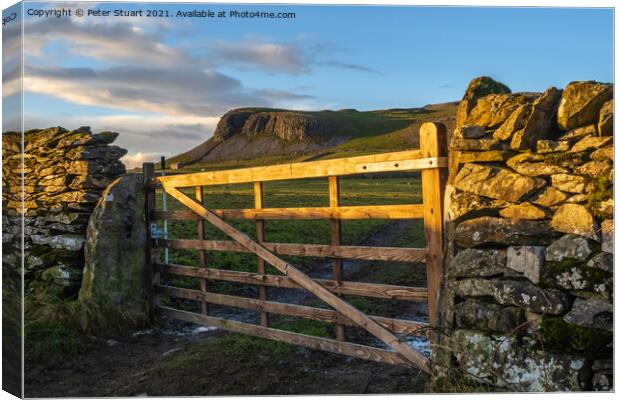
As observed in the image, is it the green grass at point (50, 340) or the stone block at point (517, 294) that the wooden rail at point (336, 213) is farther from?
the green grass at point (50, 340)

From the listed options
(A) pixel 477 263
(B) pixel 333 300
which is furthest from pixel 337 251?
(A) pixel 477 263

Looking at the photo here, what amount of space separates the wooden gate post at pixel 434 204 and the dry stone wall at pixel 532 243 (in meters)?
0.23

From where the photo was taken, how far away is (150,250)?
9.34m

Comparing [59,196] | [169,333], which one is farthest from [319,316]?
[59,196]

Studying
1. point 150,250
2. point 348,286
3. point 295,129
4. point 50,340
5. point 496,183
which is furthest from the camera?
point 295,129

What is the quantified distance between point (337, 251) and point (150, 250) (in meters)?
3.88

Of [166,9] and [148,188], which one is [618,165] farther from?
[148,188]

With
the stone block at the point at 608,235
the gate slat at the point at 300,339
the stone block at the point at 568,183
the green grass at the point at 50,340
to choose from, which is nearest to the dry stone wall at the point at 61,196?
the green grass at the point at 50,340

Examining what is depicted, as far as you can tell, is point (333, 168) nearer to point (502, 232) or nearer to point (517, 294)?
point (502, 232)

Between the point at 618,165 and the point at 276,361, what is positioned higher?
the point at 618,165

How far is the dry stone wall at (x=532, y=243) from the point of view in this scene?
476cm

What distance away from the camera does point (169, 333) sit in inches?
348

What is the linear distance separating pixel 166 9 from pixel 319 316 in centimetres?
369

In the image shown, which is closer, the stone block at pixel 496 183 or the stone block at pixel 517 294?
the stone block at pixel 517 294
